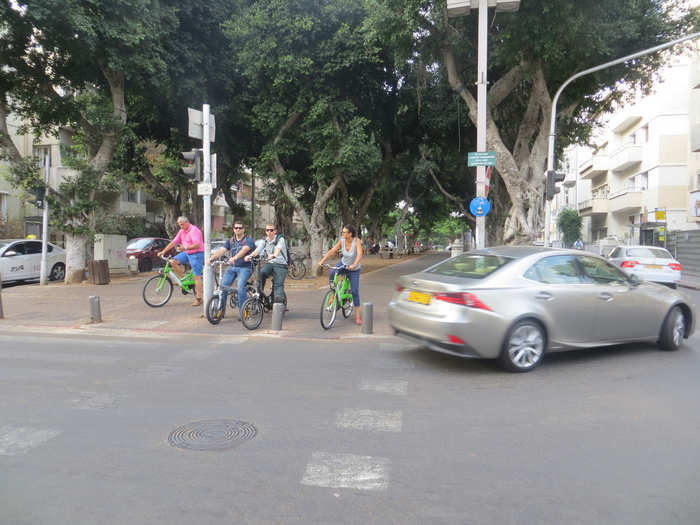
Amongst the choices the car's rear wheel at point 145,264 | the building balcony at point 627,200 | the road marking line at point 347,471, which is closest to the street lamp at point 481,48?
the road marking line at point 347,471

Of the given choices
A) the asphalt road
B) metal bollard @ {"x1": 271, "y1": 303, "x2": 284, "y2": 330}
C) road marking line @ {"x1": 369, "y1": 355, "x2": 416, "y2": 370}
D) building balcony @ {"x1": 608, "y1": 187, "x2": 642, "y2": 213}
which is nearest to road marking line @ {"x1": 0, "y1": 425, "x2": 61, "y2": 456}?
the asphalt road

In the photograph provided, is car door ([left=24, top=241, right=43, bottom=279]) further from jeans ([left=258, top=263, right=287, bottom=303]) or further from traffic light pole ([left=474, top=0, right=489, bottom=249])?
traffic light pole ([left=474, top=0, right=489, bottom=249])

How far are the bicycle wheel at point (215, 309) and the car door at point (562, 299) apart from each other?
551cm

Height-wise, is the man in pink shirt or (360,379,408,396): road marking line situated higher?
the man in pink shirt

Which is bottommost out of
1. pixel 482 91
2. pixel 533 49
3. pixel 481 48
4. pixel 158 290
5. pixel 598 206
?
pixel 158 290

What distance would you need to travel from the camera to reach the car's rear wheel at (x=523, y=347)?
19.2ft

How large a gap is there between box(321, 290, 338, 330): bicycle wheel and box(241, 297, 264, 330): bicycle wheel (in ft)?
3.73

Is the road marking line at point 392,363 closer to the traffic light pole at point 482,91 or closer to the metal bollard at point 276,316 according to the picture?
the metal bollard at point 276,316

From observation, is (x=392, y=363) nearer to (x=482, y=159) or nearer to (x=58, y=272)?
(x=482, y=159)

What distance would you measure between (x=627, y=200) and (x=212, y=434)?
3969 centimetres

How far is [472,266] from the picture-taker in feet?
21.4

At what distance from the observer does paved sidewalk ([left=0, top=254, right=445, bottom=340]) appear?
8.64 metres

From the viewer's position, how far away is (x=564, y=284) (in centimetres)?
627

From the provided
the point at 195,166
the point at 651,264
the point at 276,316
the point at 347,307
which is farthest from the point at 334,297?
the point at 651,264
